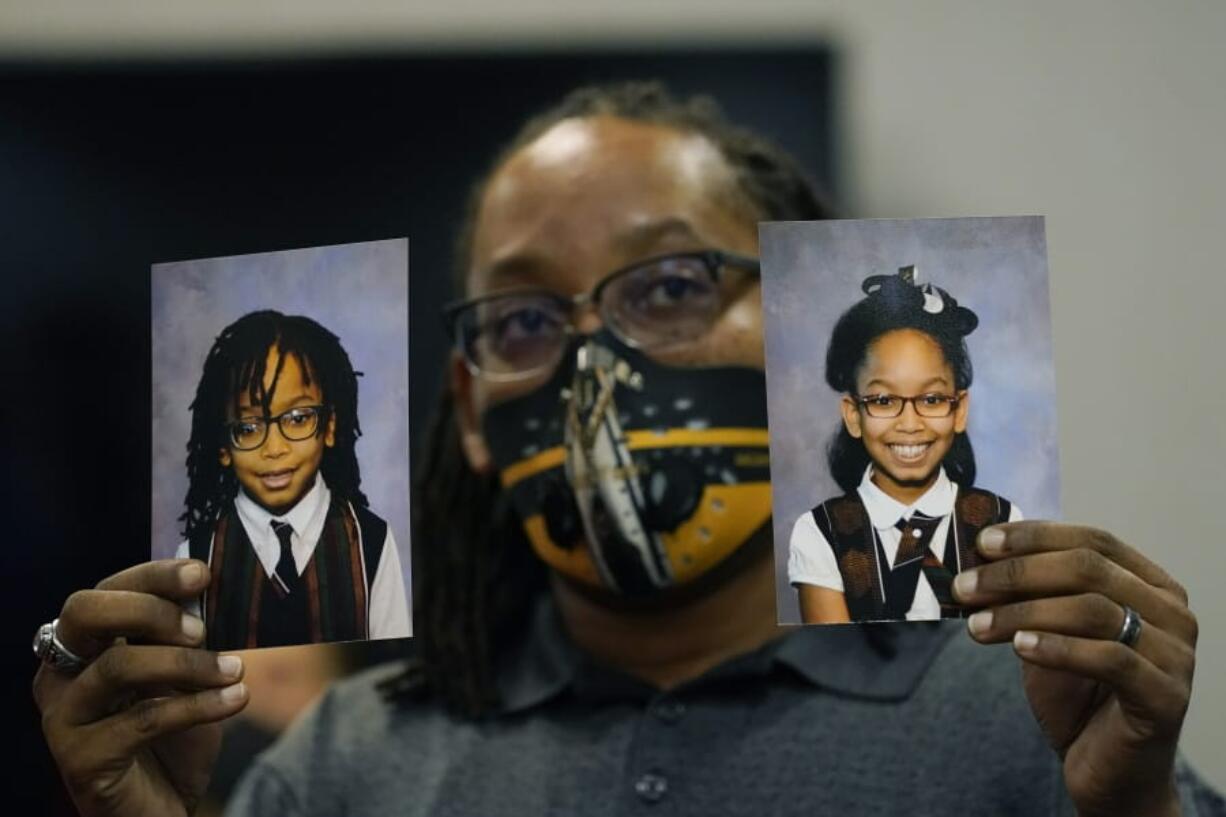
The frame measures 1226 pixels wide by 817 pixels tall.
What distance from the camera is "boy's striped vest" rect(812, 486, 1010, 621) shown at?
1452 mm

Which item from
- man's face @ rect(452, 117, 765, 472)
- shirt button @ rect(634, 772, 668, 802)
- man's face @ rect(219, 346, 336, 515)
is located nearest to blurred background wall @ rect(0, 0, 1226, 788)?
man's face @ rect(452, 117, 765, 472)

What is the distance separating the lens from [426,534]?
227 cm

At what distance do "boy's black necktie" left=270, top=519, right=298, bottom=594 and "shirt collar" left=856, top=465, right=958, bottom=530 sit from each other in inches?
26.6

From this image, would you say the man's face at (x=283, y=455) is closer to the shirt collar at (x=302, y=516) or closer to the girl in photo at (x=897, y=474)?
the shirt collar at (x=302, y=516)

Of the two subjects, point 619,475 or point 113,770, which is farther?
point 619,475

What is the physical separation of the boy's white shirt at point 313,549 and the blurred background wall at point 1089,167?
885 millimetres

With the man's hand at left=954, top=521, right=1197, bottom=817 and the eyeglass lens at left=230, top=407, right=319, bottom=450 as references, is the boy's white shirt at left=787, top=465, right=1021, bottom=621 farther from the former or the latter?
the eyeglass lens at left=230, top=407, right=319, bottom=450

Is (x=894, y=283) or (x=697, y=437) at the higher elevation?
(x=894, y=283)

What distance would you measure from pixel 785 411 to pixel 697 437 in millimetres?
331

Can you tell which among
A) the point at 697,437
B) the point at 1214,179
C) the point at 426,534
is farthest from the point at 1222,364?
the point at 426,534

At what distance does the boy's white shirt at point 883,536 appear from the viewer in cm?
145

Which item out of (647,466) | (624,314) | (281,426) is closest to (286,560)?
(281,426)

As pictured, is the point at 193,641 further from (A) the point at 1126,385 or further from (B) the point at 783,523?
(A) the point at 1126,385

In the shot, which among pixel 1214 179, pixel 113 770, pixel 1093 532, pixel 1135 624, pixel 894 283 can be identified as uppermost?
pixel 1214 179
